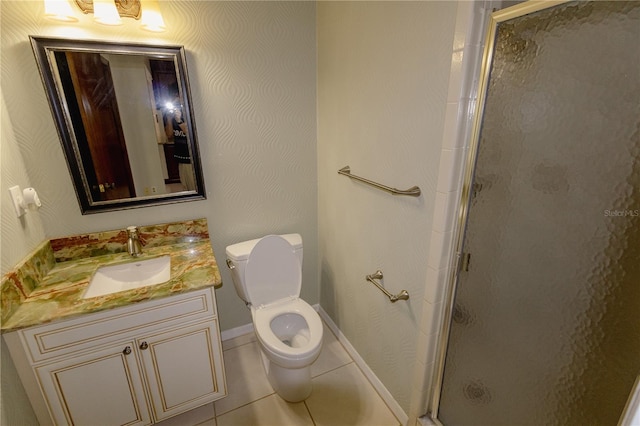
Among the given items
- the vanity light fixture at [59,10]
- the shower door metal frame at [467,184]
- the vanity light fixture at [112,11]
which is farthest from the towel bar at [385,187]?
the vanity light fixture at [59,10]

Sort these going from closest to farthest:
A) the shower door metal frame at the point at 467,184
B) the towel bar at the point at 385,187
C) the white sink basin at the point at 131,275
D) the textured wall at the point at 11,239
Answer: the shower door metal frame at the point at 467,184 < the textured wall at the point at 11,239 < the towel bar at the point at 385,187 < the white sink basin at the point at 131,275

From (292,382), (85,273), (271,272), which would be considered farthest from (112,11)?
(292,382)

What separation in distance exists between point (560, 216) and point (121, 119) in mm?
1831

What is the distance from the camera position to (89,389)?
4.03 feet

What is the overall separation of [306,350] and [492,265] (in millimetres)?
918

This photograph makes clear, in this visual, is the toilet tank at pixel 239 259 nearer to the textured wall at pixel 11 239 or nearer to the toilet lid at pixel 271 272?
the toilet lid at pixel 271 272

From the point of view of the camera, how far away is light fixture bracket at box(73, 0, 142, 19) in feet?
4.10

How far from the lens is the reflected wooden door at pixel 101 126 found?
1335 millimetres

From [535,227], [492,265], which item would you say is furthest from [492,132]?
[492,265]

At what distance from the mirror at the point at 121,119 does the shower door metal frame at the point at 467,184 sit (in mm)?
1358

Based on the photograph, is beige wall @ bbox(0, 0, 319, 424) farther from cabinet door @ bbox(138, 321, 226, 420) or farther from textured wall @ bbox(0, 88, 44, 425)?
cabinet door @ bbox(138, 321, 226, 420)

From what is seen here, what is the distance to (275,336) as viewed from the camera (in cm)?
154

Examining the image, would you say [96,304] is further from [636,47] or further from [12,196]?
[636,47]

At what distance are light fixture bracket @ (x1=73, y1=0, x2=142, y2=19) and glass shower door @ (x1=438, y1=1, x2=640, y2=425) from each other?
A: 4.85 ft
